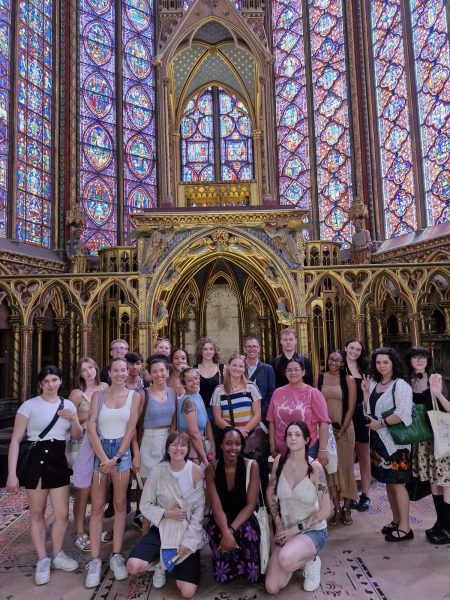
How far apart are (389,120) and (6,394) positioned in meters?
10.6

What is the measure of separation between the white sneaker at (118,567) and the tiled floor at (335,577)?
0.04 m

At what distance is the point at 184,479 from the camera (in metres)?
3.09

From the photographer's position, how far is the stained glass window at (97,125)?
11523 mm

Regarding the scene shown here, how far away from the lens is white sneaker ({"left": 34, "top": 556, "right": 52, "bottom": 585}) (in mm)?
3076

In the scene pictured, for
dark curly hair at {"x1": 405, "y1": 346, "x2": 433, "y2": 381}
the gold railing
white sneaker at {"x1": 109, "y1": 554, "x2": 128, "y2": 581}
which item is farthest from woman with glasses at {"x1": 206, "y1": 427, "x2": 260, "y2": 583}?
the gold railing

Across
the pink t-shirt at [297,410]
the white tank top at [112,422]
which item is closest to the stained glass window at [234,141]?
the pink t-shirt at [297,410]

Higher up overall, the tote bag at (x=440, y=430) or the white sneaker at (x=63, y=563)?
the tote bag at (x=440, y=430)

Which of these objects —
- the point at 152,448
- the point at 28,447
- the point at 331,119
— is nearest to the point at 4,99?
the point at 331,119

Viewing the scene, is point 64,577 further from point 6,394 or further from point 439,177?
point 439,177

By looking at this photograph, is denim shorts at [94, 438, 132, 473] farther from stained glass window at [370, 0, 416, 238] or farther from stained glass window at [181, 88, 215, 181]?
stained glass window at [181, 88, 215, 181]

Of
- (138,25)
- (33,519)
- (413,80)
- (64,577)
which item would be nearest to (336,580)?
(64,577)

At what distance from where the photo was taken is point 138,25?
12836 millimetres

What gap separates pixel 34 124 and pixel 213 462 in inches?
393

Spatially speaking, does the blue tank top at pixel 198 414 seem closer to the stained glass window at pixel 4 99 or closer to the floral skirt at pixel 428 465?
the floral skirt at pixel 428 465
